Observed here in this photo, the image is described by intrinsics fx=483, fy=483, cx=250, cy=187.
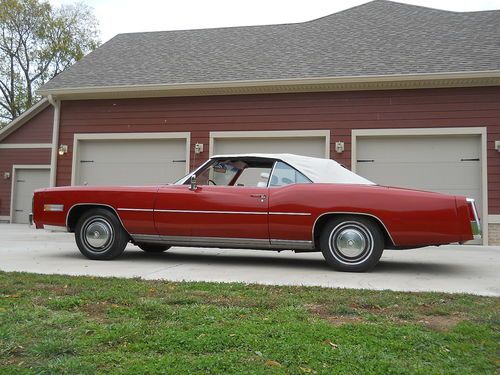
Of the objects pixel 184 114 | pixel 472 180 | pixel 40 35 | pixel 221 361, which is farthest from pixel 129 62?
Answer: pixel 40 35

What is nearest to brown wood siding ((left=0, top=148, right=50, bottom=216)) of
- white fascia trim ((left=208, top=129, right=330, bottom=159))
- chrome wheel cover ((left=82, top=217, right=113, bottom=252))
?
white fascia trim ((left=208, top=129, right=330, bottom=159))

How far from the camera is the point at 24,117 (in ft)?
53.5

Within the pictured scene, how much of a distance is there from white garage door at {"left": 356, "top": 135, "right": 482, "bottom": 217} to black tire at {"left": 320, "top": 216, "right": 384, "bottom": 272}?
18.8ft

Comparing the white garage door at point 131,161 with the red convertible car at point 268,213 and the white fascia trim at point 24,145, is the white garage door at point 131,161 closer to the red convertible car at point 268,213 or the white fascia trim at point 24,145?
the white fascia trim at point 24,145

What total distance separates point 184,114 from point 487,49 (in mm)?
7266

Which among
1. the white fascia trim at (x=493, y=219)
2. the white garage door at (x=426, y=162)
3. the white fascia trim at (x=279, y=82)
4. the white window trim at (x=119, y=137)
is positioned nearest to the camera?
the white fascia trim at (x=493, y=219)

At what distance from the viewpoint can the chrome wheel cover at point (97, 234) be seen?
6.15 m

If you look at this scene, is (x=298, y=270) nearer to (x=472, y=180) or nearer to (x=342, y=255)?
(x=342, y=255)

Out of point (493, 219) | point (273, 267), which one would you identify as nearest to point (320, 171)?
point (273, 267)

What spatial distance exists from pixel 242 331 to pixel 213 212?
2.95 meters

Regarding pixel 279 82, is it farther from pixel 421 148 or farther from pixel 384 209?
pixel 384 209

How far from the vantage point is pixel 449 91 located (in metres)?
10.5

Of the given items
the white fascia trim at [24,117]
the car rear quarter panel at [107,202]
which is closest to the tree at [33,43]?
the white fascia trim at [24,117]

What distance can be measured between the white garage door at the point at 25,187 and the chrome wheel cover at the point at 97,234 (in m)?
11.1
